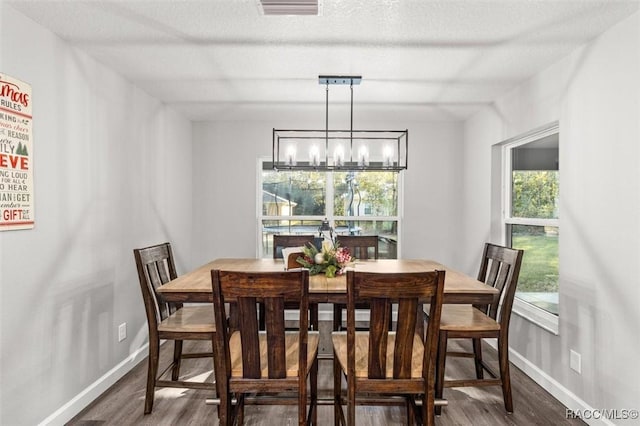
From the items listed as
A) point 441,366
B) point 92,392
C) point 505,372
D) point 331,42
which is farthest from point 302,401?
point 331,42

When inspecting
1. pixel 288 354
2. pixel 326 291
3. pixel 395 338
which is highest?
pixel 326 291

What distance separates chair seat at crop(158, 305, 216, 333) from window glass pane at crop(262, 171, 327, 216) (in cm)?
210

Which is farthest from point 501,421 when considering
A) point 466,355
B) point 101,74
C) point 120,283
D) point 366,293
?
point 101,74

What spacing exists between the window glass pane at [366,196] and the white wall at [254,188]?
0.20m

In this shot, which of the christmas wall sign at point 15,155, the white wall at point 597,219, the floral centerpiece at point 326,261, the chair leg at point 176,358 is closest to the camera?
the christmas wall sign at point 15,155

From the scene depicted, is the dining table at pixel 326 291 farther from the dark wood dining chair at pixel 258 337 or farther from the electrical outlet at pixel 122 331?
the electrical outlet at pixel 122 331

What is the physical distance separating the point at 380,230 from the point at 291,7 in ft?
10.9

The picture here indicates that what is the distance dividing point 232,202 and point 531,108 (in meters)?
3.32

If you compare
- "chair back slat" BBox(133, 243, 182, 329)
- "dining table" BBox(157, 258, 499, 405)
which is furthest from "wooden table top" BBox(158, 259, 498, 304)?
"chair back slat" BBox(133, 243, 182, 329)

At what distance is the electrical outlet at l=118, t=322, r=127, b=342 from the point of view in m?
3.25

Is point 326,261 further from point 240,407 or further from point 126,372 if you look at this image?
point 126,372

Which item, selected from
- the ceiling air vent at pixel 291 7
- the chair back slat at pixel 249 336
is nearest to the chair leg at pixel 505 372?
the chair back slat at pixel 249 336

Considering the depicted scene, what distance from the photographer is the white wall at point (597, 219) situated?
2232 millimetres

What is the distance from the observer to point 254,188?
4.95 meters
